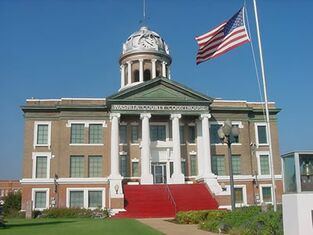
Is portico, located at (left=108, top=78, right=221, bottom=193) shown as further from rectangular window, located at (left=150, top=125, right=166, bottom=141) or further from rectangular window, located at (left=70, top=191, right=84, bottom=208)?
rectangular window, located at (left=70, top=191, right=84, bottom=208)

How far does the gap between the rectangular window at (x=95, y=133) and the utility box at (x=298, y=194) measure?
31.4 m

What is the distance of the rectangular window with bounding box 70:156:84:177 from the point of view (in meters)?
40.7

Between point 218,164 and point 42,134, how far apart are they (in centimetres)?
1742

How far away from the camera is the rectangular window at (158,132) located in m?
42.7

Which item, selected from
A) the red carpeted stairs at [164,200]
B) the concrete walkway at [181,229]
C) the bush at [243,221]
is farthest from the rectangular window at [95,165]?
the concrete walkway at [181,229]

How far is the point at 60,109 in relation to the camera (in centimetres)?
4184

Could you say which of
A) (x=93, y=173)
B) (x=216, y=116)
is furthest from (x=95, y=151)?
(x=216, y=116)

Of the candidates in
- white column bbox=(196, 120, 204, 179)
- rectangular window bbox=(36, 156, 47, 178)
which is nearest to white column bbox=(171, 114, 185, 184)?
white column bbox=(196, 120, 204, 179)

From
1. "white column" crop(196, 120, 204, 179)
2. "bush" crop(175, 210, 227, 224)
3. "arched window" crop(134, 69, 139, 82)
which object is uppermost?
"arched window" crop(134, 69, 139, 82)

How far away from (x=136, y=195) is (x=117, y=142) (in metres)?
5.73

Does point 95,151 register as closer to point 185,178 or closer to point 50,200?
point 50,200

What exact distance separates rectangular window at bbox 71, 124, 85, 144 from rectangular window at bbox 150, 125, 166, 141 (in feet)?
22.0

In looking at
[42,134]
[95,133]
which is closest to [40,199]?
[42,134]

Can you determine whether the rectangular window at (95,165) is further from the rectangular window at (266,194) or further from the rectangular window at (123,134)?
the rectangular window at (266,194)
